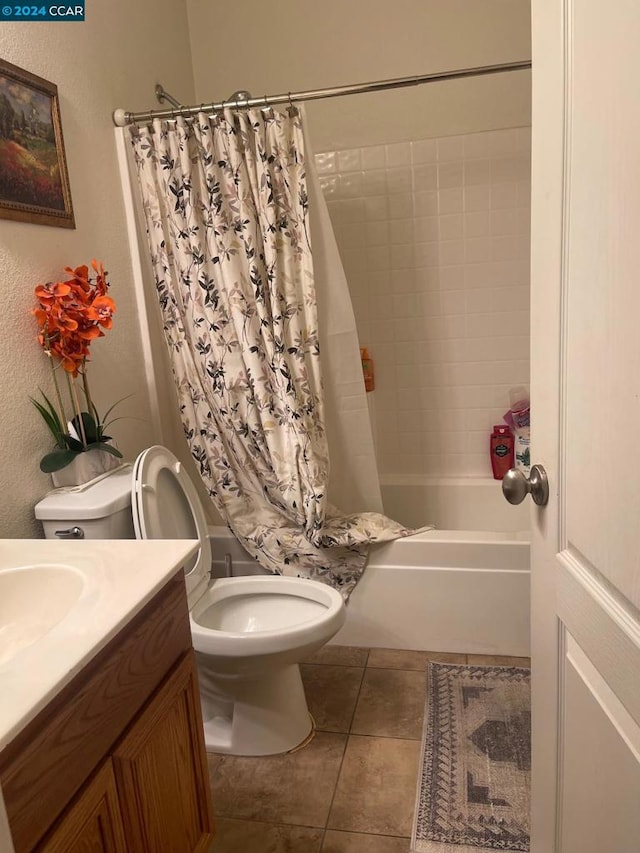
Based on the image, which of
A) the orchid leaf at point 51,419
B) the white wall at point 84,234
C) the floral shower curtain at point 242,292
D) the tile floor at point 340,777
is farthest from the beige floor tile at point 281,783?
the orchid leaf at point 51,419

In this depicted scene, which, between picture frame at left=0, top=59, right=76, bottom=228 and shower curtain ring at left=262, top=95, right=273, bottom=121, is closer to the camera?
picture frame at left=0, top=59, right=76, bottom=228

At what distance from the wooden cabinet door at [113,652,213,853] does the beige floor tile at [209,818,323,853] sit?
300mm

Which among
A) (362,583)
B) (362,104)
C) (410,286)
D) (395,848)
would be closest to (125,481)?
(362,583)

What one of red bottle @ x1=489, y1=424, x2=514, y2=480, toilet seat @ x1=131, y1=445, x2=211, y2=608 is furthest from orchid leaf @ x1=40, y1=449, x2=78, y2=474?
red bottle @ x1=489, y1=424, x2=514, y2=480

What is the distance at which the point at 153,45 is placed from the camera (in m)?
2.36

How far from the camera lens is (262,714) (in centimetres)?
177

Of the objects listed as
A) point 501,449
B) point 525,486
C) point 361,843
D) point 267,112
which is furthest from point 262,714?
point 267,112

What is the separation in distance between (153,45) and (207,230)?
0.96 meters

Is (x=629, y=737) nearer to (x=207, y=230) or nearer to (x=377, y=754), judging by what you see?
(x=377, y=754)

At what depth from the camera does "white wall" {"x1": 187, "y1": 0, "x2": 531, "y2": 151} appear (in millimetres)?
2547

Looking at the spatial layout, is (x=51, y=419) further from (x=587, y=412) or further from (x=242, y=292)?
(x=587, y=412)

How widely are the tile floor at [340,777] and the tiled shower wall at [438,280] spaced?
1117 millimetres

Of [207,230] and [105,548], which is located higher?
[207,230]

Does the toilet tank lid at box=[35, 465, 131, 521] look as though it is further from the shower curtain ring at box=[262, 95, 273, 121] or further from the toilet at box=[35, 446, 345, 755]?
the shower curtain ring at box=[262, 95, 273, 121]
